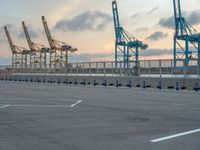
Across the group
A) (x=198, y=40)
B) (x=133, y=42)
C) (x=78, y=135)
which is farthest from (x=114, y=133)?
(x=133, y=42)

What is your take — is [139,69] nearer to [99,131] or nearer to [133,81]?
[133,81]

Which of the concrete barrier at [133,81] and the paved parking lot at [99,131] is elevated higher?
the concrete barrier at [133,81]

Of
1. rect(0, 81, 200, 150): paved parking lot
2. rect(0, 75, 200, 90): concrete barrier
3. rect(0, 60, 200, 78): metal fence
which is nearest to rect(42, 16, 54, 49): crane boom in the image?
rect(0, 60, 200, 78): metal fence

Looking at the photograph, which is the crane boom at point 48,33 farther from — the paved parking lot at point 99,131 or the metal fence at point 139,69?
the paved parking lot at point 99,131

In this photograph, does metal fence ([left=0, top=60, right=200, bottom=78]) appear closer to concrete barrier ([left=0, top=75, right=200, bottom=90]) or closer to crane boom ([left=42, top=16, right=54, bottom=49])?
concrete barrier ([left=0, top=75, right=200, bottom=90])

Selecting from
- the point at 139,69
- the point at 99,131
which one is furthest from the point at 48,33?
the point at 99,131

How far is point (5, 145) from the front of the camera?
724 cm

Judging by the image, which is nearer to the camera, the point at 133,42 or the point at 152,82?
the point at 152,82

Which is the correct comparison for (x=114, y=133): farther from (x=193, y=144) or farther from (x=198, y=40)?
(x=198, y=40)

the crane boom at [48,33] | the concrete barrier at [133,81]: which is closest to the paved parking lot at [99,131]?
the concrete barrier at [133,81]

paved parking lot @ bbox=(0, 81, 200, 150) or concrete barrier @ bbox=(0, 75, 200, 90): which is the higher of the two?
concrete barrier @ bbox=(0, 75, 200, 90)

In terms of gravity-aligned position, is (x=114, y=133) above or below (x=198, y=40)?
below

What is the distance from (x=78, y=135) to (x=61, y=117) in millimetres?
3201

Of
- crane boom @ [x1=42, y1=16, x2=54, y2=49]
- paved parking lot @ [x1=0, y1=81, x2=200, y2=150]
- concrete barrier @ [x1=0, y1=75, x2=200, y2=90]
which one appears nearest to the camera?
paved parking lot @ [x1=0, y1=81, x2=200, y2=150]
